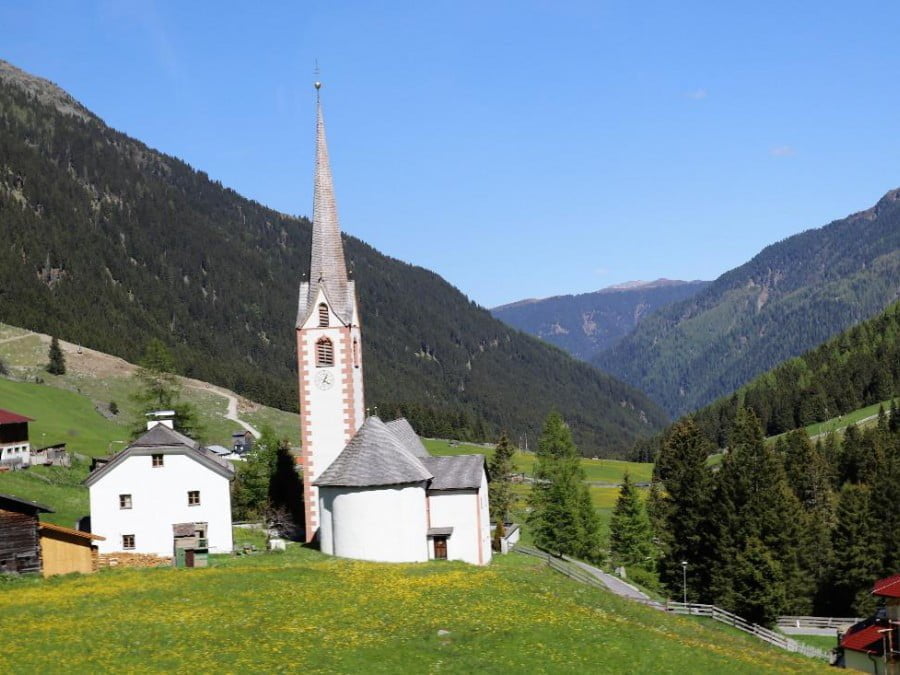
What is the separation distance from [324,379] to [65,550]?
60.6ft

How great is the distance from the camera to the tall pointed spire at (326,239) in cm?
6062

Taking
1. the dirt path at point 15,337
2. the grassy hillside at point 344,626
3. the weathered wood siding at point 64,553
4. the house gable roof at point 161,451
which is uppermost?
the dirt path at point 15,337

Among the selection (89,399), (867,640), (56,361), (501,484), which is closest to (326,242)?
(501,484)

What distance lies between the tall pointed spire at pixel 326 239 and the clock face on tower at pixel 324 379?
3.79 m

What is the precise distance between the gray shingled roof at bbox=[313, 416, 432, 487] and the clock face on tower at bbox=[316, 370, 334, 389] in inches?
223

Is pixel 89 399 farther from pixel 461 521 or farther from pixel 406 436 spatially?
pixel 461 521

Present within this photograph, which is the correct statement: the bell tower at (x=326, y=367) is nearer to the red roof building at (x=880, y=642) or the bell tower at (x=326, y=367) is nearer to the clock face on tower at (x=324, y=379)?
the clock face on tower at (x=324, y=379)

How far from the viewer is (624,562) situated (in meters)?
80.6

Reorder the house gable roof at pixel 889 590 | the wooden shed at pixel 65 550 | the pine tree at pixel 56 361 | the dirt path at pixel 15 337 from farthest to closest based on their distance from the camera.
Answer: the dirt path at pixel 15 337
the pine tree at pixel 56 361
the house gable roof at pixel 889 590
the wooden shed at pixel 65 550

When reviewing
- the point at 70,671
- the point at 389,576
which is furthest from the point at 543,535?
the point at 70,671

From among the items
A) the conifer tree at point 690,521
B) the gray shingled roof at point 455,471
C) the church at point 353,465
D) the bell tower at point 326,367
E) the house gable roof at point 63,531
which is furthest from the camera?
the conifer tree at point 690,521

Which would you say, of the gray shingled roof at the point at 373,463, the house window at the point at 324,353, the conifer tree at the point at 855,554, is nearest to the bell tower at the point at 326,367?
the house window at the point at 324,353

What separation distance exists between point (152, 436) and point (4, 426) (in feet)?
105

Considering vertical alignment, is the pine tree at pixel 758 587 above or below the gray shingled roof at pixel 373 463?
below
